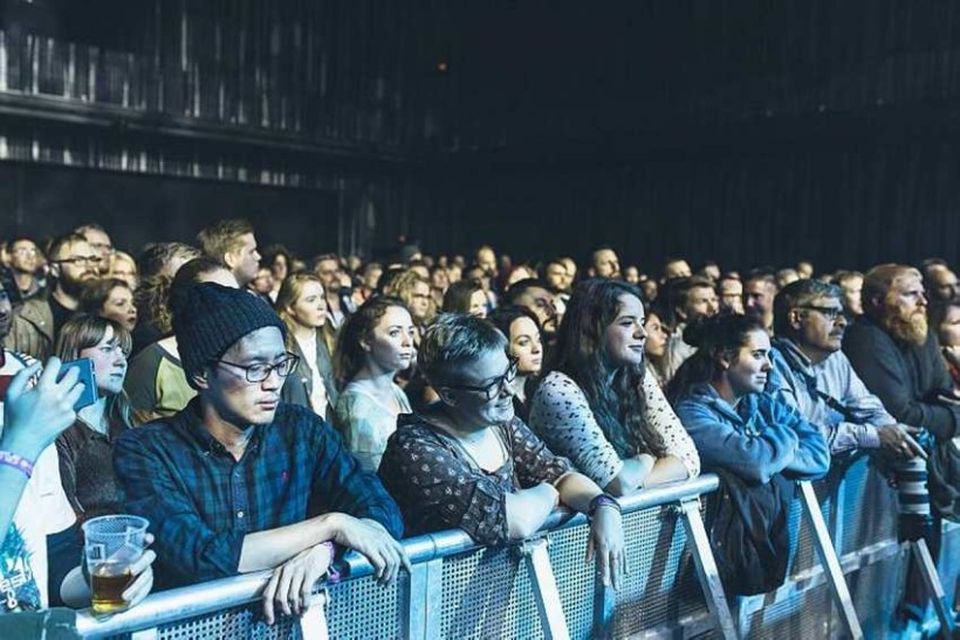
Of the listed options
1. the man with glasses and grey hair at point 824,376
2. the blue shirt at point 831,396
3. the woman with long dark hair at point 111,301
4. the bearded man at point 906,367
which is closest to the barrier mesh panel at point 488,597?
the blue shirt at point 831,396

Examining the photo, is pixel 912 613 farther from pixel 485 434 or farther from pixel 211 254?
pixel 211 254

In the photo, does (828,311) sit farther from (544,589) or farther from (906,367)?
(544,589)

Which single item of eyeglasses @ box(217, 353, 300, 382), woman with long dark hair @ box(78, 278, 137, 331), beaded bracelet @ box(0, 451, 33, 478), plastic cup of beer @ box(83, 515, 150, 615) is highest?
woman with long dark hair @ box(78, 278, 137, 331)

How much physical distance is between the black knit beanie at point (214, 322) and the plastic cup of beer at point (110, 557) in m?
0.52

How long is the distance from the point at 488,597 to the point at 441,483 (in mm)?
320

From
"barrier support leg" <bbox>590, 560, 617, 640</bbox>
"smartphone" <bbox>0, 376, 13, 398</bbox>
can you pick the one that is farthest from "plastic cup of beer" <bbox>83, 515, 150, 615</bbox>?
"barrier support leg" <bbox>590, 560, 617, 640</bbox>

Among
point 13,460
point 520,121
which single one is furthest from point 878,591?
point 520,121

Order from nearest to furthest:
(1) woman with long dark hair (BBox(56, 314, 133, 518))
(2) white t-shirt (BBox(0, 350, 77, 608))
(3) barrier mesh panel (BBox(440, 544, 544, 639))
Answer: (2) white t-shirt (BBox(0, 350, 77, 608)) < (3) barrier mesh panel (BBox(440, 544, 544, 639)) < (1) woman with long dark hair (BBox(56, 314, 133, 518))

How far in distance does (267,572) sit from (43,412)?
23.6 inches

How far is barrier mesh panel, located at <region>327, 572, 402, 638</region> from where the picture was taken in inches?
88.3

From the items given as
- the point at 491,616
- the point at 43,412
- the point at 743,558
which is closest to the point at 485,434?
the point at 491,616

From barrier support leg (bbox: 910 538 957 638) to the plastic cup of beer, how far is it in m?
3.47

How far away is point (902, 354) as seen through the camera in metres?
4.83

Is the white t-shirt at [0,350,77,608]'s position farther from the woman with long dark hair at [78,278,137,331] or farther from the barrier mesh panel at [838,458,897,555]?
the barrier mesh panel at [838,458,897,555]
